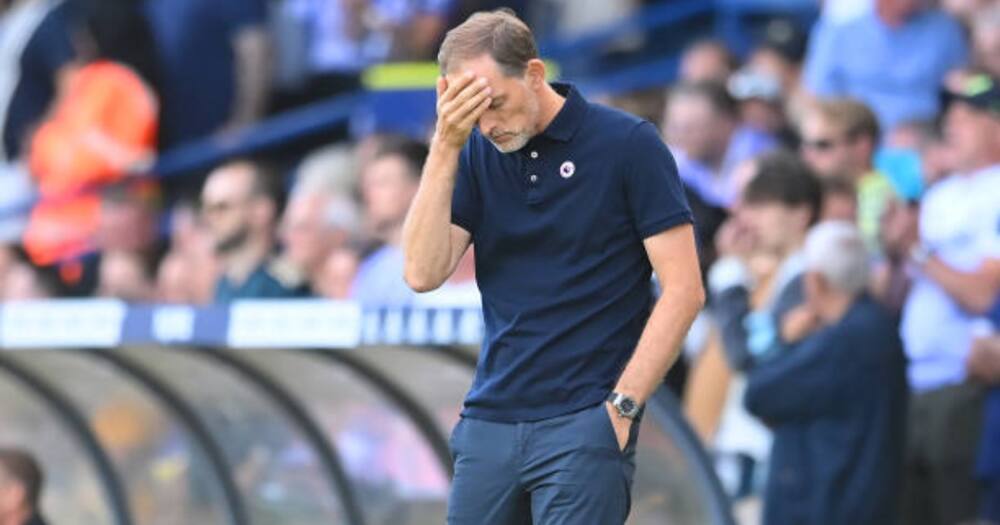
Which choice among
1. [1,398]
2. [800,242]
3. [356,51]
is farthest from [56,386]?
[356,51]

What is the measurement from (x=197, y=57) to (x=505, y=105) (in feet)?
30.7

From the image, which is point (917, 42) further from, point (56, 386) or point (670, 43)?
point (56, 386)

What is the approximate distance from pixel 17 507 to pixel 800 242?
333 centimetres

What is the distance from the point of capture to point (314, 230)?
435 inches

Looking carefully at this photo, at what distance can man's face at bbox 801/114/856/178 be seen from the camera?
33.6 ft

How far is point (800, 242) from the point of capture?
951 cm

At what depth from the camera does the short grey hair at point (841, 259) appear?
892 cm

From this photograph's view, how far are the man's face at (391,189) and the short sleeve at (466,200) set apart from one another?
4.48 m

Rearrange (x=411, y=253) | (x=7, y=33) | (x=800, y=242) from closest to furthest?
1. (x=411, y=253)
2. (x=800, y=242)
3. (x=7, y=33)

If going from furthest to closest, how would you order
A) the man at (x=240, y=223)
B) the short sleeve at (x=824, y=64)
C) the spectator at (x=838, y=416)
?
the short sleeve at (x=824, y=64) < the man at (x=240, y=223) < the spectator at (x=838, y=416)

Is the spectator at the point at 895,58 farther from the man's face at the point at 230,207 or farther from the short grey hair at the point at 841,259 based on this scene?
the man's face at the point at 230,207

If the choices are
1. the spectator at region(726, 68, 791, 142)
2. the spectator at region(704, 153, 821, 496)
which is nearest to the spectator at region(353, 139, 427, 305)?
the spectator at region(704, 153, 821, 496)

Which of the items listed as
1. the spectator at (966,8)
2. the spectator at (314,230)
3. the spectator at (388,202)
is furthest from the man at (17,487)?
the spectator at (966,8)

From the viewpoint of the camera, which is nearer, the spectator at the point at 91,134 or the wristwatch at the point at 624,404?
the wristwatch at the point at 624,404
